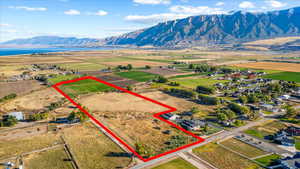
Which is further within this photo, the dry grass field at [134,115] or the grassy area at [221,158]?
the dry grass field at [134,115]

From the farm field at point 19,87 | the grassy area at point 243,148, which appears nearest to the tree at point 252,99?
the grassy area at point 243,148

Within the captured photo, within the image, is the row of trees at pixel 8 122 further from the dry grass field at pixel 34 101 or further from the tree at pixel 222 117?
the tree at pixel 222 117

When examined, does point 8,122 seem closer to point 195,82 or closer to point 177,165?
point 177,165

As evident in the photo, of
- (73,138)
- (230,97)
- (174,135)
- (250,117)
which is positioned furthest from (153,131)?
(230,97)

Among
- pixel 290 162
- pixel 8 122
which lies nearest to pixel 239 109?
pixel 290 162

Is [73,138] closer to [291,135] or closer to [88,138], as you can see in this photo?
[88,138]

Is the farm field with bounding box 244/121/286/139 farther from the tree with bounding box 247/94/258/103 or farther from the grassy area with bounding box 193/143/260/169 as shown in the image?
the tree with bounding box 247/94/258/103
